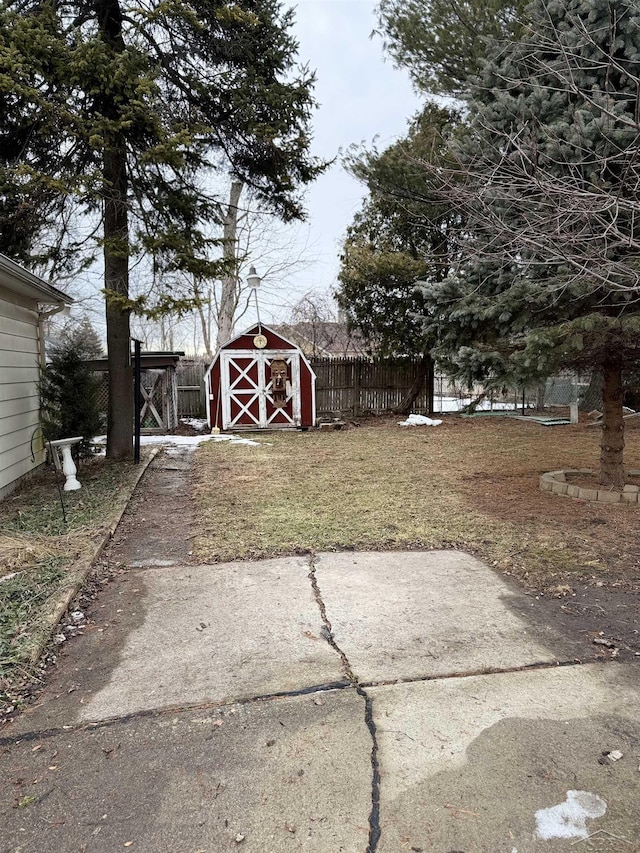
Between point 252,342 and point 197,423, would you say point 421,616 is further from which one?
point 197,423

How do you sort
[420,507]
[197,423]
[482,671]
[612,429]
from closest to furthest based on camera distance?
1. [482,671]
2. [420,507]
3. [612,429]
4. [197,423]

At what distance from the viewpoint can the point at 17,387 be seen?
687cm

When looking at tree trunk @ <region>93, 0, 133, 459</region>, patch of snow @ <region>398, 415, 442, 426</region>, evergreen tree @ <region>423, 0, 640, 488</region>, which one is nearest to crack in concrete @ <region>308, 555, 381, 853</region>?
evergreen tree @ <region>423, 0, 640, 488</region>

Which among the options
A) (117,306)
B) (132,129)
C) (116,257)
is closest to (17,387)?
(117,306)

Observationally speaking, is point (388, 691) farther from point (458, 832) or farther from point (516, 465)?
point (516, 465)

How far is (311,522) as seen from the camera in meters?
5.03

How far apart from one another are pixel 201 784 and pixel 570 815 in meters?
1.22

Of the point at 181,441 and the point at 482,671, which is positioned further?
the point at 181,441

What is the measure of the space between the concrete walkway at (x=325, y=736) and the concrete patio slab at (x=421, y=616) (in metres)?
0.02

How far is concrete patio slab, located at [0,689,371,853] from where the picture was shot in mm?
1630

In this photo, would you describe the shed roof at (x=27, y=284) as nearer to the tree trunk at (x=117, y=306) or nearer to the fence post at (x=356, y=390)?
the tree trunk at (x=117, y=306)

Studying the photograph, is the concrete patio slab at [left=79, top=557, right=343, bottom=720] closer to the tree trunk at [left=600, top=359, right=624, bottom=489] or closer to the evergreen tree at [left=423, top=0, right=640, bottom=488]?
the evergreen tree at [left=423, top=0, right=640, bottom=488]

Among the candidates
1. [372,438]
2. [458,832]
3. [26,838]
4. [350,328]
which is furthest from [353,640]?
[350,328]

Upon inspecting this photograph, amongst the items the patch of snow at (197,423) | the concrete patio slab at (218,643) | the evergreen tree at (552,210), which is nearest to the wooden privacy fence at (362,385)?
the patch of snow at (197,423)
